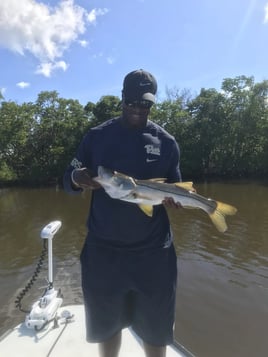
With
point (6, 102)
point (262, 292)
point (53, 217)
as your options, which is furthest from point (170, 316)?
point (6, 102)

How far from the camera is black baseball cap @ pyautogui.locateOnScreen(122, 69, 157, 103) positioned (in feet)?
9.64

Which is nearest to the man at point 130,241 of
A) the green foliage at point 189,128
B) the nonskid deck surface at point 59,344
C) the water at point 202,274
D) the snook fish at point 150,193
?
the snook fish at point 150,193

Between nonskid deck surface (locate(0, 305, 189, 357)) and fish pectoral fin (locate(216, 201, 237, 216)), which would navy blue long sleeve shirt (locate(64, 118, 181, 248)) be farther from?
nonskid deck surface (locate(0, 305, 189, 357))

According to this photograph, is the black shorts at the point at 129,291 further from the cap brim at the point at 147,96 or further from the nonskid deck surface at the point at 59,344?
the cap brim at the point at 147,96

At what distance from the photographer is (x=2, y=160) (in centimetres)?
4153

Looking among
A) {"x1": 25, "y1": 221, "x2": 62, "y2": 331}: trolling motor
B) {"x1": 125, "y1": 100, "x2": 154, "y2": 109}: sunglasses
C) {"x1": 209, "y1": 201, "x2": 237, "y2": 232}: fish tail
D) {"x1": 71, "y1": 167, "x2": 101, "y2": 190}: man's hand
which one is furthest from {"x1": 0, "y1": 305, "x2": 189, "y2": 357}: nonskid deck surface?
{"x1": 125, "y1": 100, "x2": 154, "y2": 109}: sunglasses

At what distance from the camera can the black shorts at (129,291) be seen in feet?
9.59

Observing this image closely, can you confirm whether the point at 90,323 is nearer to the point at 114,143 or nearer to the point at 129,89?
the point at 114,143

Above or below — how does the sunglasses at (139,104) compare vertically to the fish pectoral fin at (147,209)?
above

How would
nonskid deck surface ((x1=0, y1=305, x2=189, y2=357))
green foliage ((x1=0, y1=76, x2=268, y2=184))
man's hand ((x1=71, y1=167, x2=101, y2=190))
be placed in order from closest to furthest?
man's hand ((x1=71, y1=167, x2=101, y2=190)) < nonskid deck surface ((x1=0, y1=305, x2=189, y2=357)) < green foliage ((x1=0, y1=76, x2=268, y2=184))

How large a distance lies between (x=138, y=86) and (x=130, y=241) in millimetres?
1237

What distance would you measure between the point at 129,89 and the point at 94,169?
2.33ft

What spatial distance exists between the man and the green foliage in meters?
40.2

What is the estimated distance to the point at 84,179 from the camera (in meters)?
2.76
